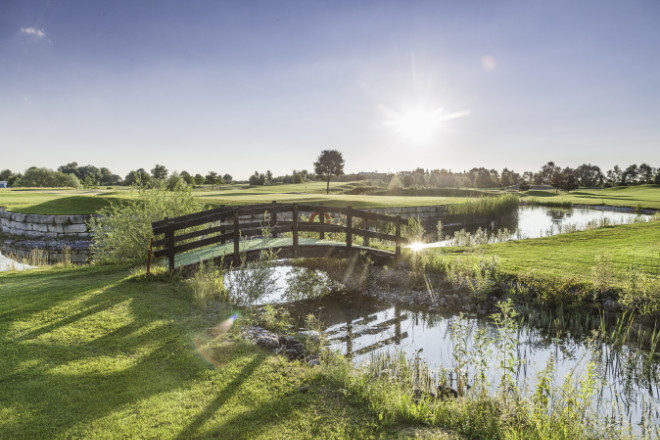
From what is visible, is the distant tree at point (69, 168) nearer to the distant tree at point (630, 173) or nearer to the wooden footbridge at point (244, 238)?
the wooden footbridge at point (244, 238)

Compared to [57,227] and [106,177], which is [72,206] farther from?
[106,177]

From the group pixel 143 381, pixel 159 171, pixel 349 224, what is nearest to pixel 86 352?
pixel 143 381

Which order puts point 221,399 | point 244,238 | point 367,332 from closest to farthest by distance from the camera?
point 221,399, point 367,332, point 244,238

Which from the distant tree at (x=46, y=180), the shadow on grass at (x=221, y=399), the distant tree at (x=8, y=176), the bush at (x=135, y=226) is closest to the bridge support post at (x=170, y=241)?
the bush at (x=135, y=226)

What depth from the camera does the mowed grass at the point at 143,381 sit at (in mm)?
A: 4441

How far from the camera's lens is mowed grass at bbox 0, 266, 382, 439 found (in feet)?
14.6

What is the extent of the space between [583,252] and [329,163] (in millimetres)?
61649

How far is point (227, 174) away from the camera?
4104 inches

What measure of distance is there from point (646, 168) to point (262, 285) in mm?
128607

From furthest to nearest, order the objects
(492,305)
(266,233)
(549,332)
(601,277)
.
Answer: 1. (266,233)
2. (492,305)
3. (601,277)
4. (549,332)

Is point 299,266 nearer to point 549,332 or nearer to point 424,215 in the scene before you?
point 549,332

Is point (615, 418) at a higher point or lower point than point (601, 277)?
lower

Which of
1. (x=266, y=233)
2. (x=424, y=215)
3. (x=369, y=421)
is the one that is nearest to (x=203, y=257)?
(x=266, y=233)

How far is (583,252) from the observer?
13.4 meters
